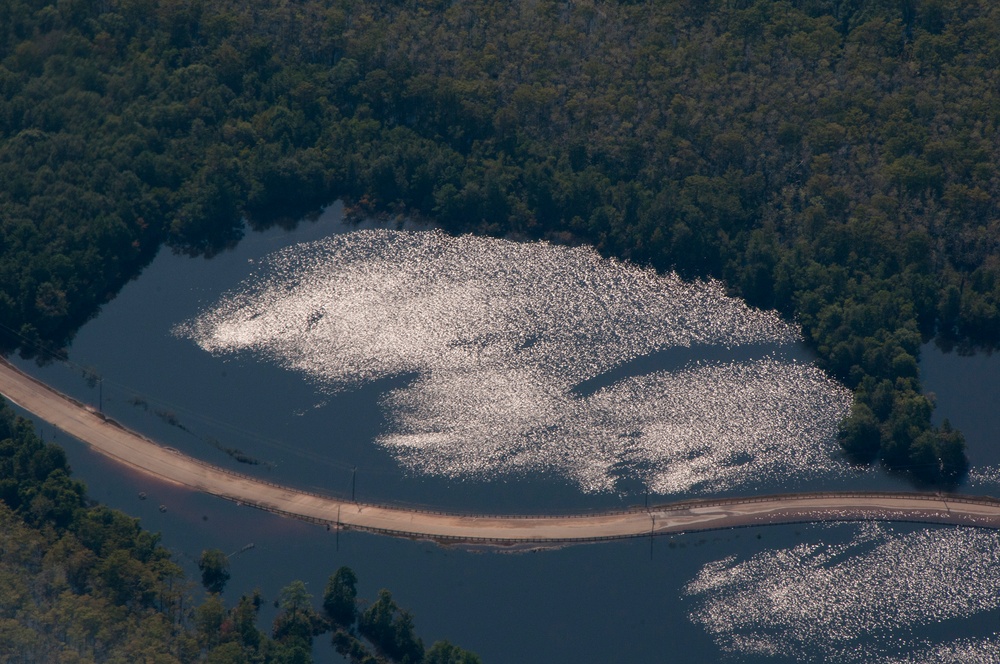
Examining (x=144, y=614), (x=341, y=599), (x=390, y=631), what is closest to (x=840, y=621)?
(x=390, y=631)

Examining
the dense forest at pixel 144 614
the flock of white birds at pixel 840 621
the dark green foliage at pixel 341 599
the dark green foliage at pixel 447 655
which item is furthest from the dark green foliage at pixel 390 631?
the flock of white birds at pixel 840 621

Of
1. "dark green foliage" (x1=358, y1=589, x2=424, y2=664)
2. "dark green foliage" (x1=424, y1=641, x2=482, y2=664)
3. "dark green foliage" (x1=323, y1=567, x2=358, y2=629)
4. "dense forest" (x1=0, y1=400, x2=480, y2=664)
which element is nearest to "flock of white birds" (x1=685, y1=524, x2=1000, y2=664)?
"dark green foliage" (x1=424, y1=641, x2=482, y2=664)

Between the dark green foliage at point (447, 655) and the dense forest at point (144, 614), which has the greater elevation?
the dark green foliage at point (447, 655)

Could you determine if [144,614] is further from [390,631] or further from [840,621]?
[840,621]

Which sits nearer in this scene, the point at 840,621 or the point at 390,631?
the point at 390,631

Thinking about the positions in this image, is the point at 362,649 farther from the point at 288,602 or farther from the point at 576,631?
the point at 576,631

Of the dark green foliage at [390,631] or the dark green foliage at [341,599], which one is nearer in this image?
the dark green foliage at [390,631]

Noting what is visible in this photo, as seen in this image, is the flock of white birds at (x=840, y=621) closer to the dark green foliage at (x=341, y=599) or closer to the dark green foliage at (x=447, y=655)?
the dark green foliage at (x=447, y=655)

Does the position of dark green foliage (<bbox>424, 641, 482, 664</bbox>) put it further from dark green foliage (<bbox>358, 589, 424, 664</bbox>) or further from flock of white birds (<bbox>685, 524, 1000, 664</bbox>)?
flock of white birds (<bbox>685, 524, 1000, 664</bbox>)
